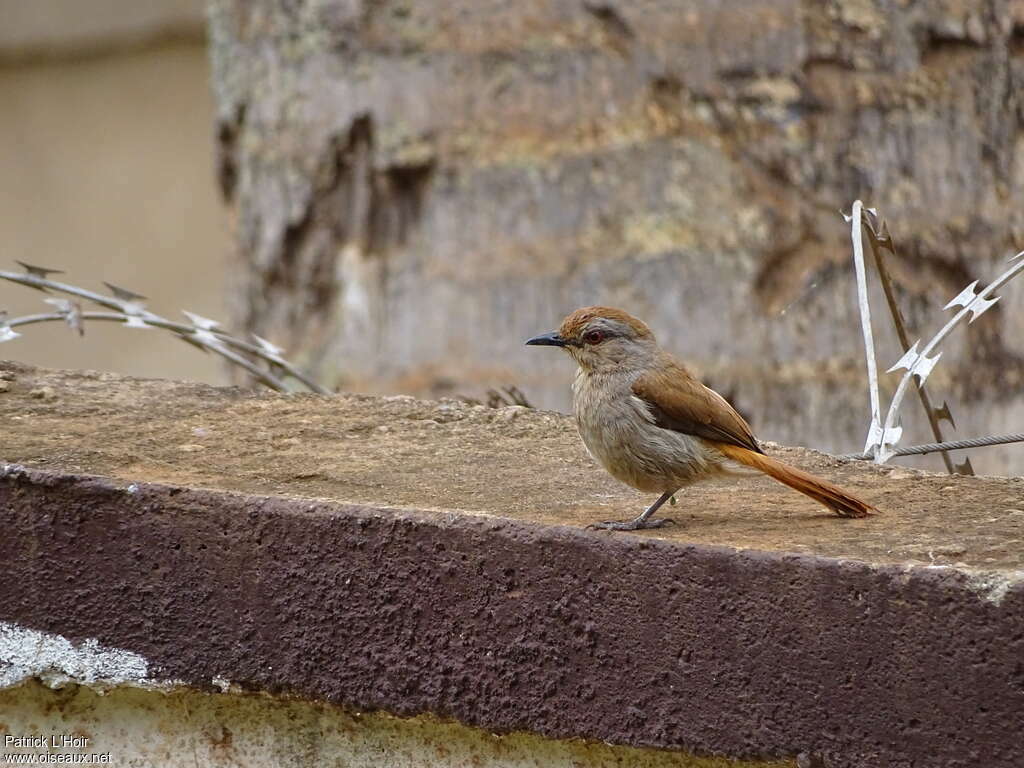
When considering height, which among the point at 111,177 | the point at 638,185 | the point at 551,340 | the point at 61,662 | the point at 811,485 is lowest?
the point at 61,662

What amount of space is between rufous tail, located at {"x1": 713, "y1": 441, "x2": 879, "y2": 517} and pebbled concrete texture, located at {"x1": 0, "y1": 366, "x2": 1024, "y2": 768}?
0.20 ft

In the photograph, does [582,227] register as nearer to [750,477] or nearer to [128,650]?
[750,477]

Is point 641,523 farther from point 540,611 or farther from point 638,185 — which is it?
point 638,185

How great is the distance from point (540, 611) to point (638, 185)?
10.2ft

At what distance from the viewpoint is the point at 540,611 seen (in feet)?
7.50

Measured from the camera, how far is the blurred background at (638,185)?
5.11 m

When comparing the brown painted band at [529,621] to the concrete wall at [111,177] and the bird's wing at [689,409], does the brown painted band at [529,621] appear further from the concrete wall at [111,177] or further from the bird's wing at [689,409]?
the concrete wall at [111,177]

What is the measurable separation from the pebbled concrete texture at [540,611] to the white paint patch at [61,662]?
2 cm

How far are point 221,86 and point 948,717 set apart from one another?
4.42 metres

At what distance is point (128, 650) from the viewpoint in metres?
2.43

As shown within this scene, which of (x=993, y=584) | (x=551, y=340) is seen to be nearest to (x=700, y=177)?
(x=551, y=340)

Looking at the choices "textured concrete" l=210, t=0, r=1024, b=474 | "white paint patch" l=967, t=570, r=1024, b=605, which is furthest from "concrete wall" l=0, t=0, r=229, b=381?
"white paint patch" l=967, t=570, r=1024, b=605

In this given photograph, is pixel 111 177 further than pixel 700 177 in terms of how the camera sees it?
Yes

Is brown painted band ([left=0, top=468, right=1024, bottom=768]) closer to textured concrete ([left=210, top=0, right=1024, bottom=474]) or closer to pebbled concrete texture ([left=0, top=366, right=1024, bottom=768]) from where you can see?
pebbled concrete texture ([left=0, top=366, right=1024, bottom=768])
